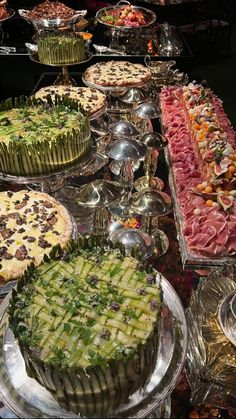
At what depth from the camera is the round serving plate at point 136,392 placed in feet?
4.04

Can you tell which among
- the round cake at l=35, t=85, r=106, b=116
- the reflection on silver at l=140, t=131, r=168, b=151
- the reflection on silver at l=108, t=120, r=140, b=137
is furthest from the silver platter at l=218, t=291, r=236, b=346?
the round cake at l=35, t=85, r=106, b=116

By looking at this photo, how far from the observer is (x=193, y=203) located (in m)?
2.08

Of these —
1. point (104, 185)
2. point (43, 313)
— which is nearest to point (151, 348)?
point (43, 313)

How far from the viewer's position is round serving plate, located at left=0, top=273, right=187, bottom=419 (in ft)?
4.04

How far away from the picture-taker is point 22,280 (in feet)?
4.54

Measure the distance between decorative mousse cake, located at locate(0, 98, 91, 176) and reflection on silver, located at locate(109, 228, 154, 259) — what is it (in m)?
0.54

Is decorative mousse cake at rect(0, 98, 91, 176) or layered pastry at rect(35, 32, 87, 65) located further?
layered pastry at rect(35, 32, 87, 65)

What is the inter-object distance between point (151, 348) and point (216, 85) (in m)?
→ 5.13

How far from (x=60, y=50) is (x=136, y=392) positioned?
2882mm

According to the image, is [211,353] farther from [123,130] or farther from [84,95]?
[84,95]

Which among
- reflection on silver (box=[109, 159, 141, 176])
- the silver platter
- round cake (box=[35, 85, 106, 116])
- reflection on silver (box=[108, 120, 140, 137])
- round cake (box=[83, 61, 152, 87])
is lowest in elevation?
reflection on silver (box=[109, 159, 141, 176])

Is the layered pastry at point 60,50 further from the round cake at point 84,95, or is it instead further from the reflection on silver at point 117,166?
the reflection on silver at point 117,166

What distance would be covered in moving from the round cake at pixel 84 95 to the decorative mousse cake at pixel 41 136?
294 millimetres

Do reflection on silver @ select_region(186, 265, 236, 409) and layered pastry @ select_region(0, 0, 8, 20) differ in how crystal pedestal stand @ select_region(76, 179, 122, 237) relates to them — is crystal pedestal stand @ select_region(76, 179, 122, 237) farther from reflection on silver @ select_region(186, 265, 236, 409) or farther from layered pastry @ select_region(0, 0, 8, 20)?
layered pastry @ select_region(0, 0, 8, 20)
